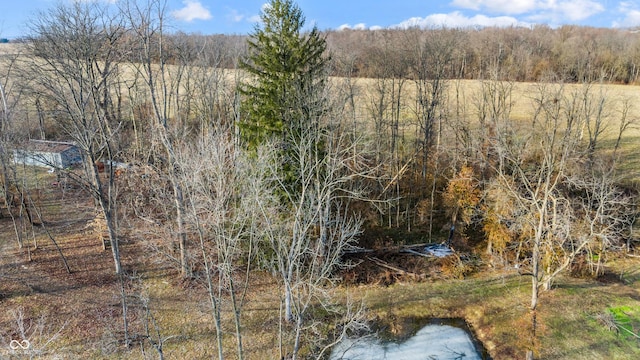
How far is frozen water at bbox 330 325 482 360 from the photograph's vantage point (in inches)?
579

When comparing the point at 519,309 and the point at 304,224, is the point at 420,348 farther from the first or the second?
the point at 304,224

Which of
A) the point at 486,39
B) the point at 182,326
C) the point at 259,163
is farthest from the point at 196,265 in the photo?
the point at 486,39

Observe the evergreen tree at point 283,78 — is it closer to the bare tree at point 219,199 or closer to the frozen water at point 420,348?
the bare tree at point 219,199

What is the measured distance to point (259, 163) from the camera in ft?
41.8

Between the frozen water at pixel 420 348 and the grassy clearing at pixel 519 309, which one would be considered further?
the grassy clearing at pixel 519 309

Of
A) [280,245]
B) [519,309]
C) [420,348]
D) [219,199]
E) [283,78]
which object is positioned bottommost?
[420,348]

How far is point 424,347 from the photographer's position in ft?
49.7

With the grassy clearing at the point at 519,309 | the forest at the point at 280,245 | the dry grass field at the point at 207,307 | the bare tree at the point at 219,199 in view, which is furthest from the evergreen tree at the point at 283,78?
the grassy clearing at the point at 519,309

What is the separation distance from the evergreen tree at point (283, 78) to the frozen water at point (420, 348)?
892 centimetres

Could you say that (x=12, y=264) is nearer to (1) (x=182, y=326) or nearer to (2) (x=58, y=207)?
(2) (x=58, y=207)

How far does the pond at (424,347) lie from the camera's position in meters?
14.7

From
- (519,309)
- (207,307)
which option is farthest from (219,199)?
(519,309)

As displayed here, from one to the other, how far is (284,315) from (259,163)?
292 inches

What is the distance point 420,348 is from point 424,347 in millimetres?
171
